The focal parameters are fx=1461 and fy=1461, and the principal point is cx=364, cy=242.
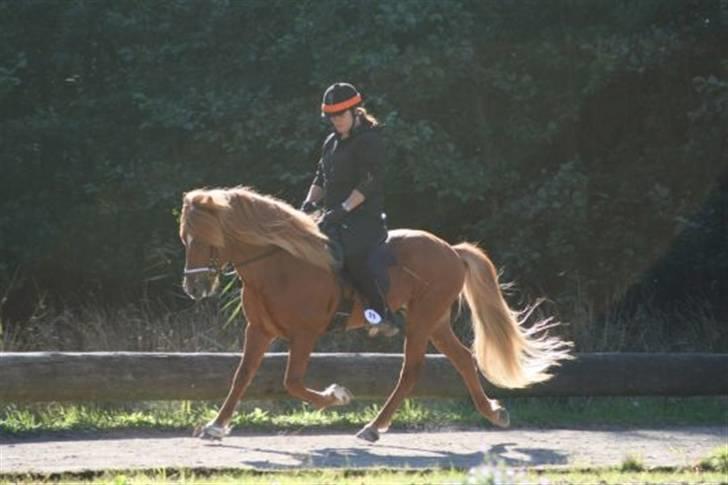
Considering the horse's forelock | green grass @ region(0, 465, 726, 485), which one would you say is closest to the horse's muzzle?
the horse's forelock

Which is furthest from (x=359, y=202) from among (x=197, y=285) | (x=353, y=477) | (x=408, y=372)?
(x=353, y=477)

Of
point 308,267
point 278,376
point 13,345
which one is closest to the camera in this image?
point 308,267

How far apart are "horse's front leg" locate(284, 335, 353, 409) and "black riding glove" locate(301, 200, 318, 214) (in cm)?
111

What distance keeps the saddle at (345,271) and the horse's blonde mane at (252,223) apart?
75mm

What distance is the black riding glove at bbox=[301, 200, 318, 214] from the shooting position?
1130 centimetres

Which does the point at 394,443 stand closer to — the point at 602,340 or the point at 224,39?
the point at 602,340

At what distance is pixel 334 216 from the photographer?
10922 millimetres

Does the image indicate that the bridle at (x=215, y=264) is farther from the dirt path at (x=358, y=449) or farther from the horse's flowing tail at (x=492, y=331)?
the horse's flowing tail at (x=492, y=331)

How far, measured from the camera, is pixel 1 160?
18.7 meters

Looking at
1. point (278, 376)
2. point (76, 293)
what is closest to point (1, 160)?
point (76, 293)

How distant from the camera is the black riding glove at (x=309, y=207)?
1130cm

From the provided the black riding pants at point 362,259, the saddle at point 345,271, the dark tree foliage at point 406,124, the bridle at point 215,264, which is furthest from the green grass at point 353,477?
the dark tree foliage at point 406,124

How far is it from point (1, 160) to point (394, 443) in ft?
31.2

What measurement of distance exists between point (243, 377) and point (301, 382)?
1.40 feet
